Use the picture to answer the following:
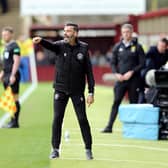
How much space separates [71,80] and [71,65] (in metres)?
0.20

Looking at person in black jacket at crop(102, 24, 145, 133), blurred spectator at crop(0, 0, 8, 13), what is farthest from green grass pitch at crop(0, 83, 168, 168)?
blurred spectator at crop(0, 0, 8, 13)

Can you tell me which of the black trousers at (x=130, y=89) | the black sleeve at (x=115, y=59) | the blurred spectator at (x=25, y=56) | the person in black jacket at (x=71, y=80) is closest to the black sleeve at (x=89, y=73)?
the person in black jacket at (x=71, y=80)

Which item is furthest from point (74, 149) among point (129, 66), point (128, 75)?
point (129, 66)

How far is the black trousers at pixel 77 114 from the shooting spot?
11.5 m

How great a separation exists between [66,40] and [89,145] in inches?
57.7

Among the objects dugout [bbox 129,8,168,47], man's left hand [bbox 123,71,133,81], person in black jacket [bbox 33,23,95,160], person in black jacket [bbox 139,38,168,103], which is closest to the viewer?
person in black jacket [bbox 33,23,95,160]

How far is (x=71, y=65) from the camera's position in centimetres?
1150

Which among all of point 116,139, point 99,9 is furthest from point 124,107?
point 99,9

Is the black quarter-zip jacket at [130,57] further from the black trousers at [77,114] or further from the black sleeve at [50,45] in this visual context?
the black sleeve at [50,45]

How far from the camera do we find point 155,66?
1627cm

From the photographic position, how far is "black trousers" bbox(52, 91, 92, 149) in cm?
1152

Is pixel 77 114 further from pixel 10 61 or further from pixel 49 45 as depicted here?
pixel 10 61

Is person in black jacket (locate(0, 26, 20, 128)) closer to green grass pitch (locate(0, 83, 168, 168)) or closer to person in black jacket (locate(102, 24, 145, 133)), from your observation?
green grass pitch (locate(0, 83, 168, 168))

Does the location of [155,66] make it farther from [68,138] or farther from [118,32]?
[118,32]
